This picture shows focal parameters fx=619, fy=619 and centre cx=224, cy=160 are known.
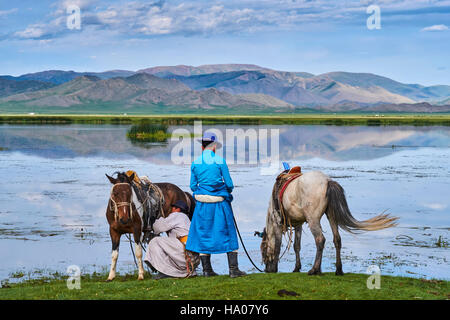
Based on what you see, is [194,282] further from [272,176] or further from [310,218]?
[272,176]

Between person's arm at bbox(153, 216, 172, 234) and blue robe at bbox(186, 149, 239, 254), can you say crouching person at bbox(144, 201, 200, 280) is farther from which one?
blue robe at bbox(186, 149, 239, 254)

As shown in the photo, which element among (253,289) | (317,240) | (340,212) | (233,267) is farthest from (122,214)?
(340,212)

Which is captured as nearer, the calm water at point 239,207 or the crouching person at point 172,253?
the crouching person at point 172,253

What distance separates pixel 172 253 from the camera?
9.09 m

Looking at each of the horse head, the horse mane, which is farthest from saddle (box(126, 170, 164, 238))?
the horse head

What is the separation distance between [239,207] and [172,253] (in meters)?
8.10

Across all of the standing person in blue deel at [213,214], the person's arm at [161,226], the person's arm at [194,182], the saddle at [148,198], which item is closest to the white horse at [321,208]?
the standing person in blue deel at [213,214]

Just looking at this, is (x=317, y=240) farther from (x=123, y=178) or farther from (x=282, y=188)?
(x=123, y=178)

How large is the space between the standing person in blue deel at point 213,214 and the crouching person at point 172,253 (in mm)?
263

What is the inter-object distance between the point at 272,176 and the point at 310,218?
1649 centimetres

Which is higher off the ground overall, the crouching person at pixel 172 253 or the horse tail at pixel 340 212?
the horse tail at pixel 340 212

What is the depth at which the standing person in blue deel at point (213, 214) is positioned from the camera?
881 cm

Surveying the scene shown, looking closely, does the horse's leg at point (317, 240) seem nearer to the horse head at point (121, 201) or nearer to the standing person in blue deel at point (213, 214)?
the standing person in blue deel at point (213, 214)

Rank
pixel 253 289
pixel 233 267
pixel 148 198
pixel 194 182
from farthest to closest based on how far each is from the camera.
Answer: pixel 148 198
pixel 194 182
pixel 233 267
pixel 253 289
